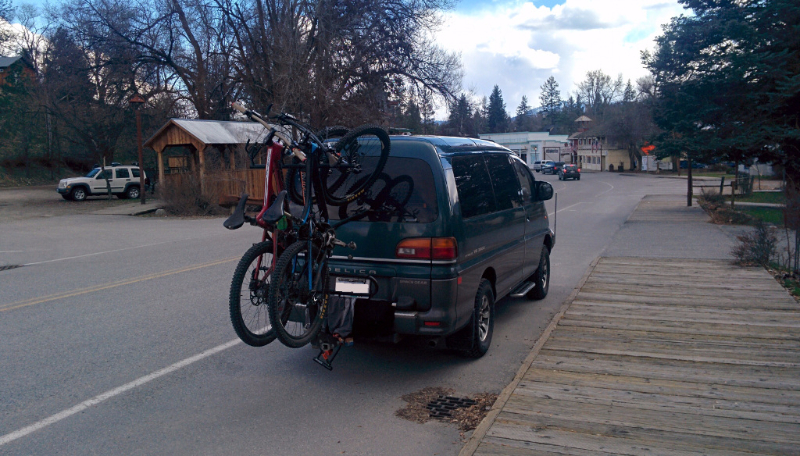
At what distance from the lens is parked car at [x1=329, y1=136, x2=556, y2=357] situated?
507 cm

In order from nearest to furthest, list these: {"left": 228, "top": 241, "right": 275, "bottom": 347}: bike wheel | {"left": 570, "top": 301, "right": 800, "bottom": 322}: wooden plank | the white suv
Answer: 1. {"left": 228, "top": 241, "right": 275, "bottom": 347}: bike wheel
2. {"left": 570, "top": 301, "right": 800, "bottom": 322}: wooden plank
3. the white suv

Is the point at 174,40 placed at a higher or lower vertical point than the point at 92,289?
higher

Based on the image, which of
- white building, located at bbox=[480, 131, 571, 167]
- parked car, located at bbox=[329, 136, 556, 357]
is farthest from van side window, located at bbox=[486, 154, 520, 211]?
white building, located at bbox=[480, 131, 571, 167]

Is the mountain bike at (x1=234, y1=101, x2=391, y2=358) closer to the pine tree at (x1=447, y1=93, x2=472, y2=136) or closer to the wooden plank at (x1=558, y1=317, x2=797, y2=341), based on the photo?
the wooden plank at (x1=558, y1=317, x2=797, y2=341)

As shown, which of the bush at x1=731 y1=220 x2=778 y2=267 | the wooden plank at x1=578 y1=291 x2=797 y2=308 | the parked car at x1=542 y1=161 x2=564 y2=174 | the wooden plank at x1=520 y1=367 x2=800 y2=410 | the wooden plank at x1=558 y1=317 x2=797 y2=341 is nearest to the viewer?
the wooden plank at x1=520 y1=367 x2=800 y2=410

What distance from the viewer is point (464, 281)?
5301 millimetres

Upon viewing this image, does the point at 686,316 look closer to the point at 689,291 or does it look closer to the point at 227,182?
the point at 689,291

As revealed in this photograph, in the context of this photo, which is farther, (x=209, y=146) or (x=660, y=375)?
(x=209, y=146)

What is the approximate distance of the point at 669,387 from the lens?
15.5 feet

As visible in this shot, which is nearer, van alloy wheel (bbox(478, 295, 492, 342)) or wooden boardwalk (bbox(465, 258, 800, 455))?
wooden boardwalk (bbox(465, 258, 800, 455))

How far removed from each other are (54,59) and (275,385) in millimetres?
40210

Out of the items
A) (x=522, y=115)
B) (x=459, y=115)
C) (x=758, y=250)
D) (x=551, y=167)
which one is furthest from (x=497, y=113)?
(x=758, y=250)

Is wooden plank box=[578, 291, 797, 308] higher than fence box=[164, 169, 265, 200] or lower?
lower

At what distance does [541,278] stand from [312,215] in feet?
14.6
